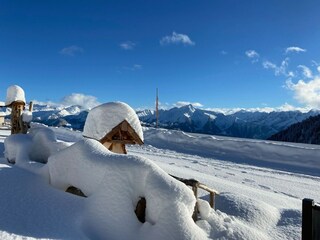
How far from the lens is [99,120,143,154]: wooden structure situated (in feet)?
23.9

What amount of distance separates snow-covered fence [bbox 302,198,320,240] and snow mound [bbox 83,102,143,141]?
423 centimetres

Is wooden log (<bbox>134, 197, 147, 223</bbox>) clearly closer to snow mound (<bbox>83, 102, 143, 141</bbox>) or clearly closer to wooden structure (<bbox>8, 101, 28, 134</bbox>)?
snow mound (<bbox>83, 102, 143, 141</bbox>)

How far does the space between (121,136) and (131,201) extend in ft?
9.88

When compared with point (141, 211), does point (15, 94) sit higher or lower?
higher

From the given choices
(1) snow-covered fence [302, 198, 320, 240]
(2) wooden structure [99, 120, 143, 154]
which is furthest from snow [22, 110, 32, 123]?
(1) snow-covered fence [302, 198, 320, 240]

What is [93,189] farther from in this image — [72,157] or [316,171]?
[316,171]

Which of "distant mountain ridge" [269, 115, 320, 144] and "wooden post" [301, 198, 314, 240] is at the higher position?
"distant mountain ridge" [269, 115, 320, 144]

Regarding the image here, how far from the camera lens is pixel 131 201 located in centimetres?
457

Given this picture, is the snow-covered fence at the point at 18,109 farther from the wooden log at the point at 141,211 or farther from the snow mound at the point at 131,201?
the wooden log at the point at 141,211

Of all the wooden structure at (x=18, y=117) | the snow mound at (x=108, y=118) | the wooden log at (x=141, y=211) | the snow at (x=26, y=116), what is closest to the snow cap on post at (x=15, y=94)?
the wooden structure at (x=18, y=117)

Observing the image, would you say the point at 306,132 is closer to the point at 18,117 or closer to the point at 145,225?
the point at 18,117

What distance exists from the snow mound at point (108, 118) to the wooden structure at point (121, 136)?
0.07 meters

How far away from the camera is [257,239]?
Answer: 4.91 m

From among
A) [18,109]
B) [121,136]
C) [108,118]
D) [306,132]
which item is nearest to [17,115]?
[18,109]
